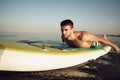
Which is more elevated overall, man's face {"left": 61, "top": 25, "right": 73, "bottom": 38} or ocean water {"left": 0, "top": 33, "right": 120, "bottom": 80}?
man's face {"left": 61, "top": 25, "right": 73, "bottom": 38}

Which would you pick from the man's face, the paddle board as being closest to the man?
the man's face

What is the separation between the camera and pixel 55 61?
3473mm

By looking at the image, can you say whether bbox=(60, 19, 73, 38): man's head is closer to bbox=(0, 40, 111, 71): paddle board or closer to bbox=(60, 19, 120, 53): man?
bbox=(60, 19, 120, 53): man

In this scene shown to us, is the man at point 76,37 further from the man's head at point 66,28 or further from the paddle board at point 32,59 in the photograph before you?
the paddle board at point 32,59

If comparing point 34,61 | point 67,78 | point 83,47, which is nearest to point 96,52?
point 83,47

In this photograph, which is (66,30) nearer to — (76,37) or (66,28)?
(66,28)

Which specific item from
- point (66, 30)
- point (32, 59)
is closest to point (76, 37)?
point (66, 30)

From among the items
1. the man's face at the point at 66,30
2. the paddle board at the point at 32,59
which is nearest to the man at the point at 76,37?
the man's face at the point at 66,30

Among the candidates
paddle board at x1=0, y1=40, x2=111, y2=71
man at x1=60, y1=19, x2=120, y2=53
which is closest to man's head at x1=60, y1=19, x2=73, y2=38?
man at x1=60, y1=19, x2=120, y2=53

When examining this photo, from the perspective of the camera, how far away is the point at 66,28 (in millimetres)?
4266

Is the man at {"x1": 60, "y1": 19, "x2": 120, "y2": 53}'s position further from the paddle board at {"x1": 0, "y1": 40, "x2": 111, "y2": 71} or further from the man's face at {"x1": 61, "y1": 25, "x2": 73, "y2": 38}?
the paddle board at {"x1": 0, "y1": 40, "x2": 111, "y2": 71}

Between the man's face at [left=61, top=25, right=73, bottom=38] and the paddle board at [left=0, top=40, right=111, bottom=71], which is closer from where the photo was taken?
the paddle board at [left=0, top=40, right=111, bottom=71]

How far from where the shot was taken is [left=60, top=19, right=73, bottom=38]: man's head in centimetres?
423

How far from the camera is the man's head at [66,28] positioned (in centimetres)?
423
